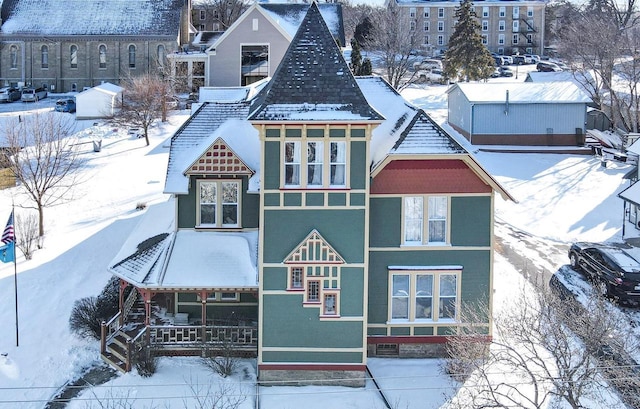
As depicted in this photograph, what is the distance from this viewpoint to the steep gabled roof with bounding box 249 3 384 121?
1895cm

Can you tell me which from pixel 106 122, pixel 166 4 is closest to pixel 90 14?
pixel 166 4

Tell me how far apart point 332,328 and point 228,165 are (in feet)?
18.0

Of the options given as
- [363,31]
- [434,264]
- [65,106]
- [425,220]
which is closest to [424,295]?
[434,264]

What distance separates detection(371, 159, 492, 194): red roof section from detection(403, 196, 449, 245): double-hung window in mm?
284

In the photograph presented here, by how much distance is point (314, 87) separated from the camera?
19.3m

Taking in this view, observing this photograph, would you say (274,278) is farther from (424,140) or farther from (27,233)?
(27,233)

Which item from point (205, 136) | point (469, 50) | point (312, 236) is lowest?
point (312, 236)

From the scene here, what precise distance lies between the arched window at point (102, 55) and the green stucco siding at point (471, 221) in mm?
57724

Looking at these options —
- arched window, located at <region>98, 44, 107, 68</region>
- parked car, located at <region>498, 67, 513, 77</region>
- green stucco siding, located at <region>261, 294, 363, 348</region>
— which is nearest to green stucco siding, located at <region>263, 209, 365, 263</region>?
green stucco siding, located at <region>261, 294, 363, 348</region>

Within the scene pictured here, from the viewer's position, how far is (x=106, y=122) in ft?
174

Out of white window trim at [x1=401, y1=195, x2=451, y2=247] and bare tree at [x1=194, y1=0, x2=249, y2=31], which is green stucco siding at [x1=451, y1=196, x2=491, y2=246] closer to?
white window trim at [x1=401, y1=195, x2=451, y2=247]

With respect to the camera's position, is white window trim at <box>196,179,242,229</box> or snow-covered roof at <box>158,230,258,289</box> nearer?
snow-covered roof at <box>158,230,258,289</box>

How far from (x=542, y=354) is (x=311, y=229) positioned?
291 inches

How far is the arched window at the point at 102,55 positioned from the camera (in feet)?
235
